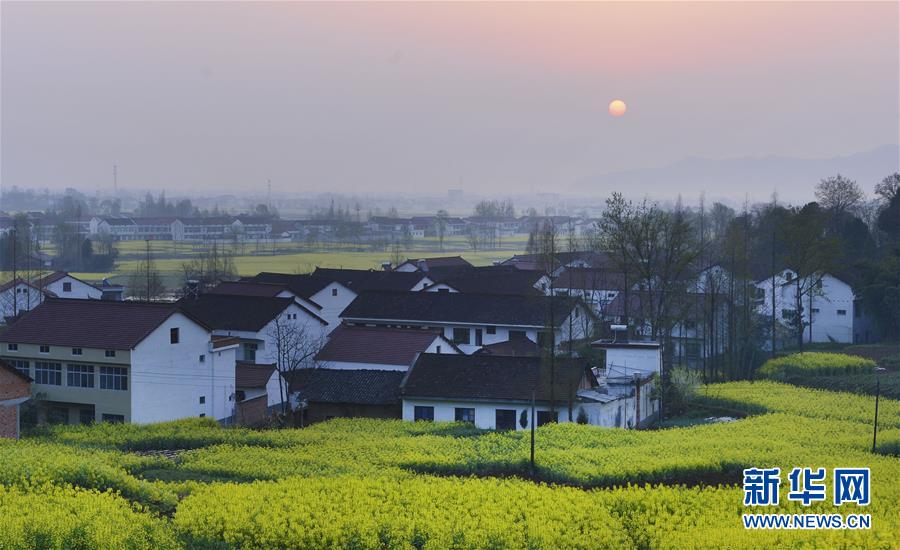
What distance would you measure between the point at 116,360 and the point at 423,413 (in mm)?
8416

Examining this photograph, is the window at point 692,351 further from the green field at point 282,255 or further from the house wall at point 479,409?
the green field at point 282,255

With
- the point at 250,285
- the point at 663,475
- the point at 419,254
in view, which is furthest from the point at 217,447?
the point at 419,254

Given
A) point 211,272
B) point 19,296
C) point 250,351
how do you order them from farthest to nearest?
point 211,272 → point 19,296 → point 250,351

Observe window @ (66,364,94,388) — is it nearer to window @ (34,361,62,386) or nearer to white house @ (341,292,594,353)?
window @ (34,361,62,386)

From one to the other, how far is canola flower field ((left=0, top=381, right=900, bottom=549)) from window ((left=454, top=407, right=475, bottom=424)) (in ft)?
4.16

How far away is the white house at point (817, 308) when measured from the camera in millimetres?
44562

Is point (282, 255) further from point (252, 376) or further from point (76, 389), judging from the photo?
point (76, 389)

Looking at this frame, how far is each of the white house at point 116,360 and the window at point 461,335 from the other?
1279cm

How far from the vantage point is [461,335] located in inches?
1576

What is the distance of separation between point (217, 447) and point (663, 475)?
31.8ft

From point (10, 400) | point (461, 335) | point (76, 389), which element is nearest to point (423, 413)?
point (76, 389)

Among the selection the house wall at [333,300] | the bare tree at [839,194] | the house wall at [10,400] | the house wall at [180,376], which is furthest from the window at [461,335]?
the bare tree at [839,194]

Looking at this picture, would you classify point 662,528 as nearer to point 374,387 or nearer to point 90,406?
point 374,387

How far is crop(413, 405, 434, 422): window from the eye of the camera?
89.1 ft
